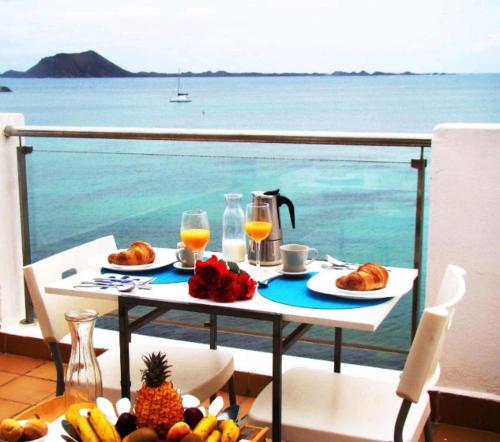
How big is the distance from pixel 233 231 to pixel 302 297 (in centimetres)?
41

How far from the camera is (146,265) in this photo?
7.17ft

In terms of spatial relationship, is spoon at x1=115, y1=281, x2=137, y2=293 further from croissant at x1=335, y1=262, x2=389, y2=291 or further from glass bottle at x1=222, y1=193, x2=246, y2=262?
croissant at x1=335, y1=262, x2=389, y2=291

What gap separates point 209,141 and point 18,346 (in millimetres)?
1379

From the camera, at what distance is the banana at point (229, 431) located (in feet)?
4.43

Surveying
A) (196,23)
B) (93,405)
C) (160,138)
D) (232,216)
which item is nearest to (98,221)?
(160,138)

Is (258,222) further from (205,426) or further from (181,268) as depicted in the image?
(205,426)

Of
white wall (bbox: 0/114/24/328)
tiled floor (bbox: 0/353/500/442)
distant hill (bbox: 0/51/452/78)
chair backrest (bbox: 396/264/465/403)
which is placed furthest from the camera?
distant hill (bbox: 0/51/452/78)

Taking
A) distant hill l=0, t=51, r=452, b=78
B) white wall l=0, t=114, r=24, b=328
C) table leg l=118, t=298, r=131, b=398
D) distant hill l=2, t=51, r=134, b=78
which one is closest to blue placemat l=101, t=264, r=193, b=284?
table leg l=118, t=298, r=131, b=398

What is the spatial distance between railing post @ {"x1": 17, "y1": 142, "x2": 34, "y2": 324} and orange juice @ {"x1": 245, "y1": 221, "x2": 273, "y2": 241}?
1.71m

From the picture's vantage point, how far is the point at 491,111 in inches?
1347

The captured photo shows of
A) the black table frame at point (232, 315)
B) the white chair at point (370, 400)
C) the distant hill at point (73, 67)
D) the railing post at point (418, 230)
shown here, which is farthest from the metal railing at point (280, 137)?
the distant hill at point (73, 67)

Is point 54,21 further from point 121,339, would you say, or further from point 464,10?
point 121,339

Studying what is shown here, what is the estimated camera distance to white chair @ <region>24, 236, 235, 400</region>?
2115 mm

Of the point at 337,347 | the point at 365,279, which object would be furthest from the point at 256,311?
the point at 337,347
